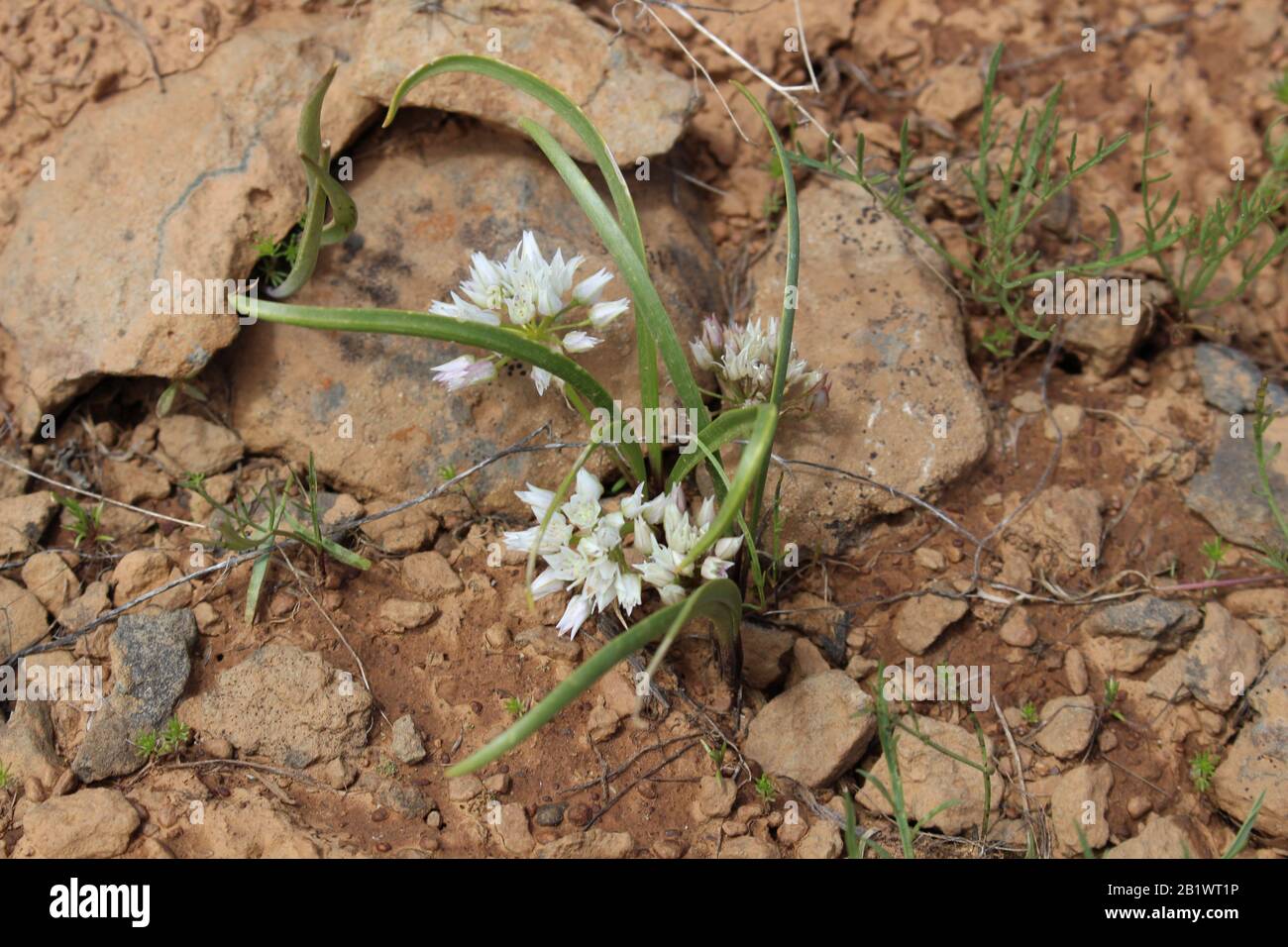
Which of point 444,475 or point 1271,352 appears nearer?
point 444,475

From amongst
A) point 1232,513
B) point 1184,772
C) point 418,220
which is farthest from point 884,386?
point 418,220

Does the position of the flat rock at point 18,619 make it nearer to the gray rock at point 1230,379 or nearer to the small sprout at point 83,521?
the small sprout at point 83,521

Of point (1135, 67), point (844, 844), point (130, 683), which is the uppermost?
point (1135, 67)

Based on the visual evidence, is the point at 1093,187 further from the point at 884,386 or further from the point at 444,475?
the point at 444,475

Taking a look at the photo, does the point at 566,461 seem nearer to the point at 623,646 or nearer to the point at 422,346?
the point at 422,346

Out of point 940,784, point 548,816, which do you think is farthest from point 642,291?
point 940,784

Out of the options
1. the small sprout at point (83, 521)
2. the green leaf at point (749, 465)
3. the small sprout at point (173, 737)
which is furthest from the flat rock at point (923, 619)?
the small sprout at point (83, 521)

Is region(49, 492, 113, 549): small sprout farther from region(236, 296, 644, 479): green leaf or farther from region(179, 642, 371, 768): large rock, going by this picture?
region(236, 296, 644, 479): green leaf
